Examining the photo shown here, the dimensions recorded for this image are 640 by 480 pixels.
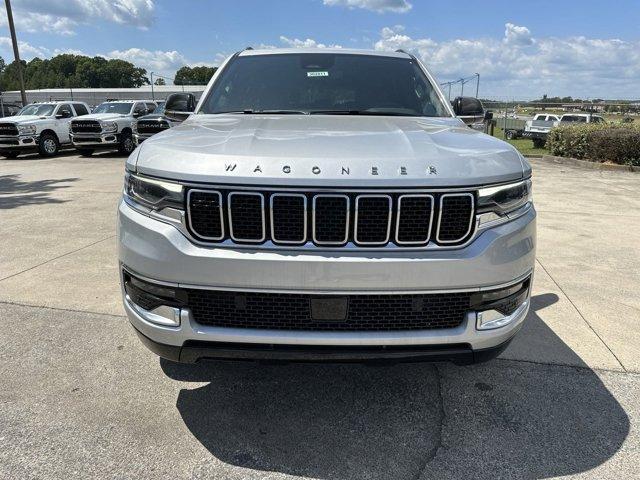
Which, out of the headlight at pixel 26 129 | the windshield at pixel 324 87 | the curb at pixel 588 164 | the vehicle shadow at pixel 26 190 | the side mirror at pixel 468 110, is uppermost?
the windshield at pixel 324 87

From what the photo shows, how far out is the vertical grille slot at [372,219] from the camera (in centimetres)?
215

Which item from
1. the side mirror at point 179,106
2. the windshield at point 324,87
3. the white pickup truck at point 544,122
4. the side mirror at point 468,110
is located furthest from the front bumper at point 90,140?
the white pickup truck at point 544,122

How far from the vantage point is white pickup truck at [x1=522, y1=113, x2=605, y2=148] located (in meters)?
25.9

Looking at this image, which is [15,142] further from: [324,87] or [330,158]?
[330,158]

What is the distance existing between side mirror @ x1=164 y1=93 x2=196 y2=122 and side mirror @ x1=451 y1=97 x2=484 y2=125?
2156mm

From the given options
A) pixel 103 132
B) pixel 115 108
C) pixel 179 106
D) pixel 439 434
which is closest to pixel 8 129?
pixel 103 132

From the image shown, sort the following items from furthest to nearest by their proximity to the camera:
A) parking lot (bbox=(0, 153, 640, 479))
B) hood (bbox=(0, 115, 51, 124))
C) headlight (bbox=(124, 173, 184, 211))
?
hood (bbox=(0, 115, 51, 124)) → parking lot (bbox=(0, 153, 640, 479)) → headlight (bbox=(124, 173, 184, 211))

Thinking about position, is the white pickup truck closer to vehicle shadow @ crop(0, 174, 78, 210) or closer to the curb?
the curb

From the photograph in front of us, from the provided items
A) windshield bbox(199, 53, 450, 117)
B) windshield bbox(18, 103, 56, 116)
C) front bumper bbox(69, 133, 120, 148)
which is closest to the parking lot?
windshield bbox(199, 53, 450, 117)

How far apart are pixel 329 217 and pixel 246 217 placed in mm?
362

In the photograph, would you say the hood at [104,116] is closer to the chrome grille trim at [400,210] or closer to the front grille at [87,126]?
the front grille at [87,126]

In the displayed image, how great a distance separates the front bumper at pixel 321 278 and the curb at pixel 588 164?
14584 mm

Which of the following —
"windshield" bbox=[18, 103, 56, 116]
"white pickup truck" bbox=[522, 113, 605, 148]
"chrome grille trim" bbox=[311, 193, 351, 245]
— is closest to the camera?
"chrome grille trim" bbox=[311, 193, 351, 245]

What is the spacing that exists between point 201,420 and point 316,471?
0.73m
